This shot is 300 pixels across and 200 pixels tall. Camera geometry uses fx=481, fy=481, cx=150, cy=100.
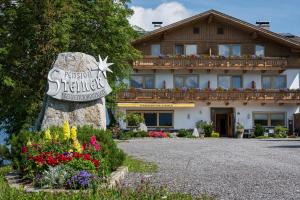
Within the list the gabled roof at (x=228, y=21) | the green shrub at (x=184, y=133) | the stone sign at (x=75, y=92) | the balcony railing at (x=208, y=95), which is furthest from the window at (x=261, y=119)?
the stone sign at (x=75, y=92)

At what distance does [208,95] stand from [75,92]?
27.1m

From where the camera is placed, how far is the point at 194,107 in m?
40.1

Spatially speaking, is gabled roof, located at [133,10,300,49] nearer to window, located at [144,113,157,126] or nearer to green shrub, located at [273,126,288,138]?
window, located at [144,113,157,126]

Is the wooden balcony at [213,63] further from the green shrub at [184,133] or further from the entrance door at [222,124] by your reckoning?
the green shrub at [184,133]

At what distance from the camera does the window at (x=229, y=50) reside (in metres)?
41.2

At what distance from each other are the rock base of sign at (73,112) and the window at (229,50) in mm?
28824

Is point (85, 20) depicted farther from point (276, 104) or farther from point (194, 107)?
point (276, 104)

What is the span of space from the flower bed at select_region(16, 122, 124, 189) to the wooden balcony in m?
29.1

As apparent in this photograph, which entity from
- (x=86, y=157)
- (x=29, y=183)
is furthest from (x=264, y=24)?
(x=29, y=183)

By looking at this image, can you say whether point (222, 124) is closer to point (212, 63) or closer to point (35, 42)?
point (212, 63)

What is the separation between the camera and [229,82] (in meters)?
41.1

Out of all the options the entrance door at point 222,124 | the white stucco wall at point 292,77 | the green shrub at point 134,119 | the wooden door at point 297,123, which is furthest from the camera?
the entrance door at point 222,124

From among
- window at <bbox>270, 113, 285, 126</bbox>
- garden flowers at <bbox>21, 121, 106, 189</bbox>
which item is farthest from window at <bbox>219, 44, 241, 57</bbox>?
garden flowers at <bbox>21, 121, 106, 189</bbox>

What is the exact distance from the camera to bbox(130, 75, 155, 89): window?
4062 cm
